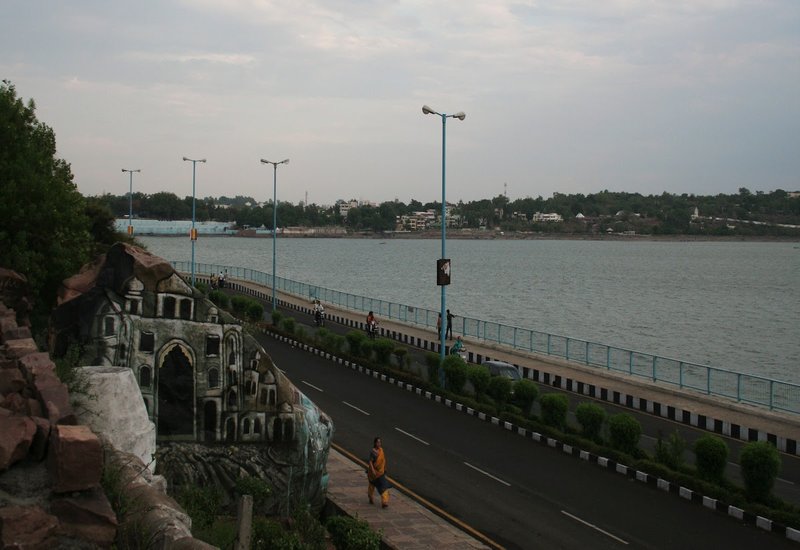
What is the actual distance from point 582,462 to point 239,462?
9961 millimetres

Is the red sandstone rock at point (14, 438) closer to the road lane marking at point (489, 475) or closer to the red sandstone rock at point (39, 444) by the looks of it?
the red sandstone rock at point (39, 444)

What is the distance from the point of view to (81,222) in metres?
23.3

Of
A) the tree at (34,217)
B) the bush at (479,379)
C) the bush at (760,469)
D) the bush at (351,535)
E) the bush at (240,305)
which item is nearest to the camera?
the bush at (351,535)

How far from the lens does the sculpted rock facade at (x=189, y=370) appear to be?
15031mm

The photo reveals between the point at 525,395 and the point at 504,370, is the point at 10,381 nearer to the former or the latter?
the point at 525,395

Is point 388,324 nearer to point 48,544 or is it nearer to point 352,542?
point 352,542

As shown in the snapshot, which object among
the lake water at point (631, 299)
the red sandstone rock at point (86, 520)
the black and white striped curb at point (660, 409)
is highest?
the red sandstone rock at point (86, 520)

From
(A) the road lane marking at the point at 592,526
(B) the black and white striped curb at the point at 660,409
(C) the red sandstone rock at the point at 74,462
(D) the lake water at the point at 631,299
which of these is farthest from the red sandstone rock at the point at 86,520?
(D) the lake water at the point at 631,299

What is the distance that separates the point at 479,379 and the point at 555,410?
4.23m

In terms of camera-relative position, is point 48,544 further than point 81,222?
No

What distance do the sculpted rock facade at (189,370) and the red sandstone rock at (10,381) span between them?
437cm

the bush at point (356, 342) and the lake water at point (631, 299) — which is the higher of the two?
the bush at point (356, 342)

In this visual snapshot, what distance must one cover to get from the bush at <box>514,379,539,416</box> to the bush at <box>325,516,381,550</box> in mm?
12547

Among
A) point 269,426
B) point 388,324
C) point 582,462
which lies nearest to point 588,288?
point 388,324
